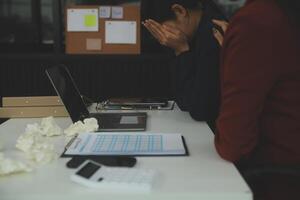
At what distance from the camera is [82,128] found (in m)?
1.44

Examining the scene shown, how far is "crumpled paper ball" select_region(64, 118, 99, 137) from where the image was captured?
1.41m

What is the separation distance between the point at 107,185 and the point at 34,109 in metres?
0.92

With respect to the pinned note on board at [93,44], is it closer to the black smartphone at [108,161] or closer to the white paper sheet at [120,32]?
the white paper sheet at [120,32]

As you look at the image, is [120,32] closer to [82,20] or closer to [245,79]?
[82,20]

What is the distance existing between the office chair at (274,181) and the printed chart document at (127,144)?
8.0 inches

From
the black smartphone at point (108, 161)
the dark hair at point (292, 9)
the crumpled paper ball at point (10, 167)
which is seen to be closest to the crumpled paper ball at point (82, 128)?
the black smartphone at point (108, 161)

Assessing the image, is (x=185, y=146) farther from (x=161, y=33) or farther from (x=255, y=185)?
(x=161, y=33)

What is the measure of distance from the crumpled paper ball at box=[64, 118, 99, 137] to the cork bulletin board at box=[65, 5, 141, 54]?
1658 millimetres

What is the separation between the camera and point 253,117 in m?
1.10

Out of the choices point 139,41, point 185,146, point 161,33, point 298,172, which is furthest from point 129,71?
point 298,172

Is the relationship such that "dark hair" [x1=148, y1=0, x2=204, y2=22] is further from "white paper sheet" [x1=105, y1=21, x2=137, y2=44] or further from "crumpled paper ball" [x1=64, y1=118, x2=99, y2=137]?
"white paper sheet" [x1=105, y1=21, x2=137, y2=44]

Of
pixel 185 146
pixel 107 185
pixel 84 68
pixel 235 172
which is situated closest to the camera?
pixel 107 185

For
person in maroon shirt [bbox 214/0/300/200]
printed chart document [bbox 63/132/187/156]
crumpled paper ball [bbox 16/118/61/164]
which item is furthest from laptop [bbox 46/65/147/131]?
person in maroon shirt [bbox 214/0/300/200]

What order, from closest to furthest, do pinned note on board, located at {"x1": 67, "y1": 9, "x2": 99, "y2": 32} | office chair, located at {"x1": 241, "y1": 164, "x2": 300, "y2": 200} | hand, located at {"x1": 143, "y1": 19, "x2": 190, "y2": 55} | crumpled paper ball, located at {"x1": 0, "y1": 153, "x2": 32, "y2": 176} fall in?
1. crumpled paper ball, located at {"x1": 0, "y1": 153, "x2": 32, "y2": 176}
2. office chair, located at {"x1": 241, "y1": 164, "x2": 300, "y2": 200}
3. hand, located at {"x1": 143, "y1": 19, "x2": 190, "y2": 55}
4. pinned note on board, located at {"x1": 67, "y1": 9, "x2": 99, "y2": 32}
